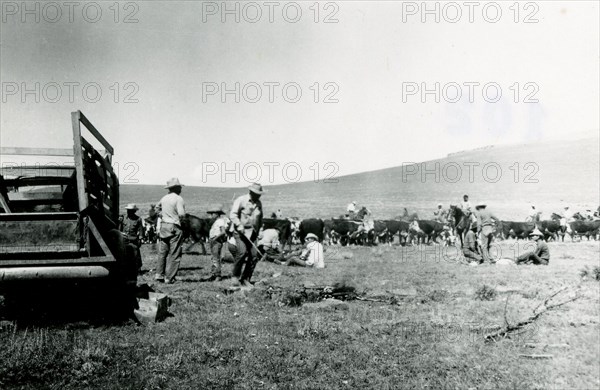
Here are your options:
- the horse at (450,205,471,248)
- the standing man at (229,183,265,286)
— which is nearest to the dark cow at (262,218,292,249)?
the horse at (450,205,471,248)

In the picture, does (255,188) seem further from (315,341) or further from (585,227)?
(585,227)

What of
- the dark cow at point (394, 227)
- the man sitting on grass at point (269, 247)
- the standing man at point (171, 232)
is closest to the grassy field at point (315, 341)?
the standing man at point (171, 232)

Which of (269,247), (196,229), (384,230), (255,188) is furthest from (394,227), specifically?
(255,188)

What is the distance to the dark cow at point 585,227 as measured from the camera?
25766 mm

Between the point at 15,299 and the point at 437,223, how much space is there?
20876 millimetres

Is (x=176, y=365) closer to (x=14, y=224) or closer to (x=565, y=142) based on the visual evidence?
(x=14, y=224)

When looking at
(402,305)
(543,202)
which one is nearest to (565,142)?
(543,202)

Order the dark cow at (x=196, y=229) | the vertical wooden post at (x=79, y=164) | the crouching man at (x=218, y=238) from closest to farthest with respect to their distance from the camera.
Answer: the vertical wooden post at (x=79, y=164) < the crouching man at (x=218, y=238) < the dark cow at (x=196, y=229)

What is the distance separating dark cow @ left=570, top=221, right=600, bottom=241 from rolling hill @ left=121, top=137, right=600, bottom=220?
1075cm

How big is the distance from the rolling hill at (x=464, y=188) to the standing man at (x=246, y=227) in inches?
1256

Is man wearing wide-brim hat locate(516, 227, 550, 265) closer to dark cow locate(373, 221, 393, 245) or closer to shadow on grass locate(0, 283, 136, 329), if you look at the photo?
dark cow locate(373, 221, 393, 245)

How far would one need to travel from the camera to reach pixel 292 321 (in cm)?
632

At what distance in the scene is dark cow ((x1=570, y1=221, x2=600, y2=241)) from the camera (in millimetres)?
25766

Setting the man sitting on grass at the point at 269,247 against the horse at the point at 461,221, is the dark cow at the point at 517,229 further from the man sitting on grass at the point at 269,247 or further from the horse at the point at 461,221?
the man sitting on grass at the point at 269,247
